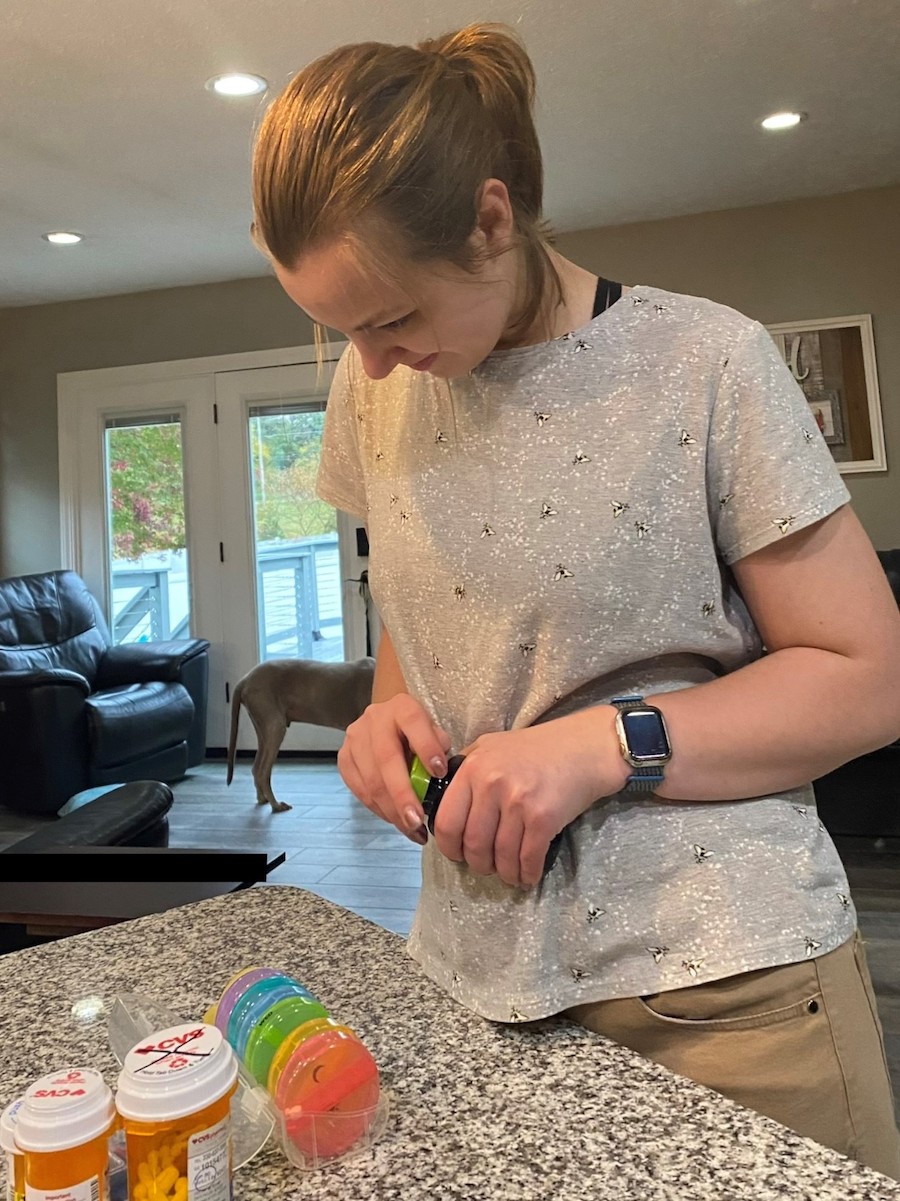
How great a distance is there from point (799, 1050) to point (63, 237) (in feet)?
15.8

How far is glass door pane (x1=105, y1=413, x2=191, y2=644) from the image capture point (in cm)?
543

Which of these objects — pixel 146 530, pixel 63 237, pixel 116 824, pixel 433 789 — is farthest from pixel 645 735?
pixel 146 530

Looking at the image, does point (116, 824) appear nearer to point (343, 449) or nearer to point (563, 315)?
point (343, 449)

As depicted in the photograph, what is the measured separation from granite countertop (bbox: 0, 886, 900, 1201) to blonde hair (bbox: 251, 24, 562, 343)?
0.50 metres

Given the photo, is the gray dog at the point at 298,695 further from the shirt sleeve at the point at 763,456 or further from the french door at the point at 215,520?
the shirt sleeve at the point at 763,456

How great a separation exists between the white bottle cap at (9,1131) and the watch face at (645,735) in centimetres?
37

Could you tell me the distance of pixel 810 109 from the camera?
345 centimetres

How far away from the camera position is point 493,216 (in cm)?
60

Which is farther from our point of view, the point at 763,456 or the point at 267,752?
the point at 267,752

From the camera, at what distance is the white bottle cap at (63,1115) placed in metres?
0.44

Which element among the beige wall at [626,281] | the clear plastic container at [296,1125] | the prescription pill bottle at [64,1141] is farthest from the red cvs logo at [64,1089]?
the beige wall at [626,281]

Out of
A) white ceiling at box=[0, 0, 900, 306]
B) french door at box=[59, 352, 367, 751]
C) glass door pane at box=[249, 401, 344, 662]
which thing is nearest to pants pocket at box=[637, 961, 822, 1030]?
white ceiling at box=[0, 0, 900, 306]

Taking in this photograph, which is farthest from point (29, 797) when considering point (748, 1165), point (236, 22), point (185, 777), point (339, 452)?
point (748, 1165)

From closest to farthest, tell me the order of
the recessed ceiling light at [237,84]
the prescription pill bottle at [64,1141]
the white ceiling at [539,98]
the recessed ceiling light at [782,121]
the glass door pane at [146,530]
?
the prescription pill bottle at [64,1141], the white ceiling at [539,98], the recessed ceiling light at [237,84], the recessed ceiling light at [782,121], the glass door pane at [146,530]
